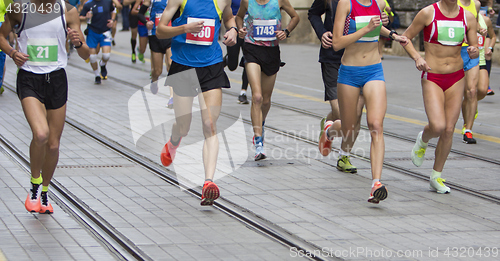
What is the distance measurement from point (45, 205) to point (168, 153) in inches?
74.4

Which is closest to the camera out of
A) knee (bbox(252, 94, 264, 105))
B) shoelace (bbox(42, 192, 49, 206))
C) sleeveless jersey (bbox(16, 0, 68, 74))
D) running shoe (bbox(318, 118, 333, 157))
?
sleeveless jersey (bbox(16, 0, 68, 74))

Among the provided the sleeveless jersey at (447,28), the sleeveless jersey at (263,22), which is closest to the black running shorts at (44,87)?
the sleeveless jersey at (263,22)

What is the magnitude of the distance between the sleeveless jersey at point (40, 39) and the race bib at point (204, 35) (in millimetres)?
1172

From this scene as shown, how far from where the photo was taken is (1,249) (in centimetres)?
501

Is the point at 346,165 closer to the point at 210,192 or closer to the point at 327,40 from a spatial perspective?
the point at 327,40

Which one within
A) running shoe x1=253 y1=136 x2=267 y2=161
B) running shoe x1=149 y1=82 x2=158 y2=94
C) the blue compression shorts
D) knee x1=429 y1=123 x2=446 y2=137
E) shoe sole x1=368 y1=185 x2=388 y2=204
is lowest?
running shoe x1=149 y1=82 x2=158 y2=94

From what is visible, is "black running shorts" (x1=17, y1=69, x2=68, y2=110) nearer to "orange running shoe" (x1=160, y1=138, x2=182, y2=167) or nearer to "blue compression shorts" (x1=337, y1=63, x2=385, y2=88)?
"orange running shoe" (x1=160, y1=138, x2=182, y2=167)

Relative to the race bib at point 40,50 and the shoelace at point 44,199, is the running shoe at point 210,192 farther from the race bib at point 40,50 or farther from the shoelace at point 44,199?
the race bib at point 40,50

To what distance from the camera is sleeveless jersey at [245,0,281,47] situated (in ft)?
27.5

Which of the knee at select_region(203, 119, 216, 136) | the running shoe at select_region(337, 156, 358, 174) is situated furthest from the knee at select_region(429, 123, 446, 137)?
the knee at select_region(203, 119, 216, 136)

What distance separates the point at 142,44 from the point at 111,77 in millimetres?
1992

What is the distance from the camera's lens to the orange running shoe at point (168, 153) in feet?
24.9

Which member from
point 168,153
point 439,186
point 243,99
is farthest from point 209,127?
point 243,99

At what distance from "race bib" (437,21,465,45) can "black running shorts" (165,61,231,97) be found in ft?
6.81
